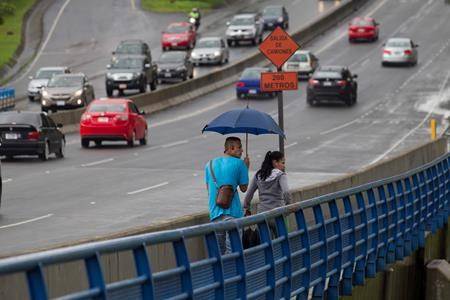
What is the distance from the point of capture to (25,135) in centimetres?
3978

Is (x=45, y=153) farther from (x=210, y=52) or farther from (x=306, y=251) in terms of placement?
(x=210, y=52)

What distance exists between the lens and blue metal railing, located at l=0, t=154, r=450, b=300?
28.2 ft

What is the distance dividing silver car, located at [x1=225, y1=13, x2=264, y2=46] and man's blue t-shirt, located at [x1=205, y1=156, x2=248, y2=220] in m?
73.4

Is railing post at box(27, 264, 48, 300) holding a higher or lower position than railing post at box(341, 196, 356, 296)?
higher

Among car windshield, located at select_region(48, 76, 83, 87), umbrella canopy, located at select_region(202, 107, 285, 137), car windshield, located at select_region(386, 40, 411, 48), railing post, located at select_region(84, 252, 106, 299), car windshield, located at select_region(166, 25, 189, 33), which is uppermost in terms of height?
railing post, located at select_region(84, 252, 106, 299)

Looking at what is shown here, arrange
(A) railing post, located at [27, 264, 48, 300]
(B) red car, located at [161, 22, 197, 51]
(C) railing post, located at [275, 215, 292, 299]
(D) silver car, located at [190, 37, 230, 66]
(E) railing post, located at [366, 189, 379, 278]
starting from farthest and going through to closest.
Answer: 1. (B) red car, located at [161, 22, 197, 51]
2. (D) silver car, located at [190, 37, 230, 66]
3. (E) railing post, located at [366, 189, 379, 278]
4. (C) railing post, located at [275, 215, 292, 299]
5. (A) railing post, located at [27, 264, 48, 300]

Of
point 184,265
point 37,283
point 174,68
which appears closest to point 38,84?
point 174,68

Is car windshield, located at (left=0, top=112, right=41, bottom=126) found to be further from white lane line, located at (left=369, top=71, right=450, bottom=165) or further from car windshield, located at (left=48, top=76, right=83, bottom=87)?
car windshield, located at (left=48, top=76, right=83, bottom=87)

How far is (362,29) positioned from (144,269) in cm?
7969

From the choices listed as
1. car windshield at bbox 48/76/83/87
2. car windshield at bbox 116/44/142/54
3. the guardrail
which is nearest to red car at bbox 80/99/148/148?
the guardrail

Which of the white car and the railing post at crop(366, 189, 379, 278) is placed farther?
the white car

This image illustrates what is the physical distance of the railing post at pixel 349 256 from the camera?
634 inches

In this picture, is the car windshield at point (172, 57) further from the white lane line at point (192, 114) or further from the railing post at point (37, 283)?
the railing post at point (37, 283)

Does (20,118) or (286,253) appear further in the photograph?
(20,118)
